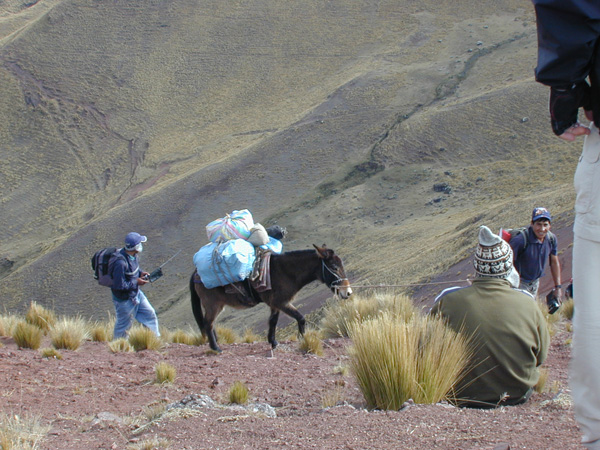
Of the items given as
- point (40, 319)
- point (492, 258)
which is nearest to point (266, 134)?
point (40, 319)

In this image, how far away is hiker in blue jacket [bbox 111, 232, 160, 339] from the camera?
33.9 ft

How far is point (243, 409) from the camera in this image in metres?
6.09

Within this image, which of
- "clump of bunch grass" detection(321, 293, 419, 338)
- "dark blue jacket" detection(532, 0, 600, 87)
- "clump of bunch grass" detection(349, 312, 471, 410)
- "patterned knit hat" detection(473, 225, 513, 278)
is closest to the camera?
"dark blue jacket" detection(532, 0, 600, 87)

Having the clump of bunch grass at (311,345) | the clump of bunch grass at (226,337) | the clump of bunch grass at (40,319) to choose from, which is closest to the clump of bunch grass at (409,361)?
the clump of bunch grass at (311,345)

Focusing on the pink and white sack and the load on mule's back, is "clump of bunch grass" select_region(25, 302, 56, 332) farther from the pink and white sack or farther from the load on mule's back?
the pink and white sack

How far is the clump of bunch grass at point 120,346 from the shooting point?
9.67 metres

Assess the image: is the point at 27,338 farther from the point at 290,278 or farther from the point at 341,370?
the point at 341,370

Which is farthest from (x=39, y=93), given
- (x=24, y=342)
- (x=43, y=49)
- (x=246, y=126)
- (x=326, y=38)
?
(x=24, y=342)

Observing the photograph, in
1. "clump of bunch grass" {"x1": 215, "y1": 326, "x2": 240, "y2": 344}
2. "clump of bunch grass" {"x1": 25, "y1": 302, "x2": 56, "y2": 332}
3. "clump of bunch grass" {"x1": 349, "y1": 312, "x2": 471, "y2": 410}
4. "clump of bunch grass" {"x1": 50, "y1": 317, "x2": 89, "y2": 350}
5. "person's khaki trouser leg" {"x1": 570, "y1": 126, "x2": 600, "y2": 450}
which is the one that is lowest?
"clump of bunch grass" {"x1": 215, "y1": 326, "x2": 240, "y2": 344}

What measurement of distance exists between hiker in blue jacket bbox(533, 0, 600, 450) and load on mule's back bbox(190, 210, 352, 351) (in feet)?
22.1

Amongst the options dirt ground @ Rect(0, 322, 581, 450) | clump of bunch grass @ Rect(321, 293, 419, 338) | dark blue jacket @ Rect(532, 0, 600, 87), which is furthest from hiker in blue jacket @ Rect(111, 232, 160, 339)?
dark blue jacket @ Rect(532, 0, 600, 87)

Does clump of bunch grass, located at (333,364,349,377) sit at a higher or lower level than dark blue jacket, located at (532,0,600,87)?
lower

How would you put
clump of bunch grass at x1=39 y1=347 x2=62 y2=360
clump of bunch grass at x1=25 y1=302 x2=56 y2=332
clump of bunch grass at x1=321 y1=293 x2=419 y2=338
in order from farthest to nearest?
clump of bunch grass at x1=25 y1=302 x2=56 y2=332 → clump of bunch grass at x1=321 y1=293 x2=419 y2=338 → clump of bunch grass at x1=39 y1=347 x2=62 y2=360

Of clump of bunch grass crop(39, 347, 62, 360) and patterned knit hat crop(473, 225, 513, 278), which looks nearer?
patterned knit hat crop(473, 225, 513, 278)
